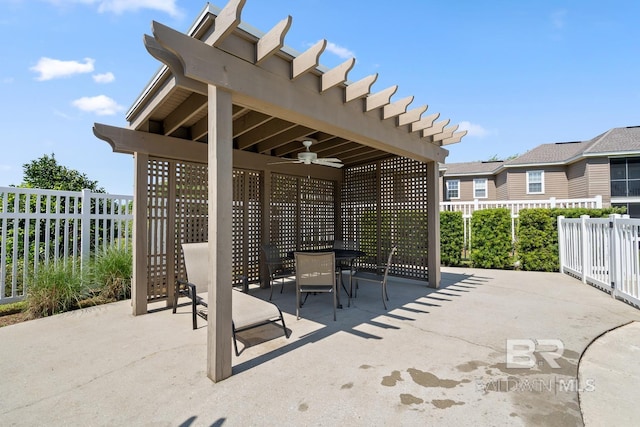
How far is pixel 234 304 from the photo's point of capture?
11.2ft

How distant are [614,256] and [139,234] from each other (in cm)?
812

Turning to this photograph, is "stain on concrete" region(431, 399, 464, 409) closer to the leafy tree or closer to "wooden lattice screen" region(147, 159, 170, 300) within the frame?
"wooden lattice screen" region(147, 159, 170, 300)

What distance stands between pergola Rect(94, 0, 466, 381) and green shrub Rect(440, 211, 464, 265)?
9.79 ft

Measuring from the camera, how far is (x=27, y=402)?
7.23 ft

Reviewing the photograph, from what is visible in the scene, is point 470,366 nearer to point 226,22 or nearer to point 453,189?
point 226,22

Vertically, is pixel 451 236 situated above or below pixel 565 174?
below

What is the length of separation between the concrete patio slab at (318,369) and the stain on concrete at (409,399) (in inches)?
0.4

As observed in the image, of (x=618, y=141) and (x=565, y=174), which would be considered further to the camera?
(x=565, y=174)

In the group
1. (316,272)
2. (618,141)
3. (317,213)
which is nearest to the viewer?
(316,272)

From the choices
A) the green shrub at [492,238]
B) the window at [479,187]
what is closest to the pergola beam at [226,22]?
the green shrub at [492,238]

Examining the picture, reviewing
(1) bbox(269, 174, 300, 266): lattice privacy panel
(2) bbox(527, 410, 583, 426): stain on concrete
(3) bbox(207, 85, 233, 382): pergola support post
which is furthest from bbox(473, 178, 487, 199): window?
Answer: (3) bbox(207, 85, 233, 382): pergola support post

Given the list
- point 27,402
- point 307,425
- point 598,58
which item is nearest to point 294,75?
point 307,425

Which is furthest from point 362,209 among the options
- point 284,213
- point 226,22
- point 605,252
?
point 226,22

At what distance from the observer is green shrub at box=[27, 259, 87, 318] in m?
4.29
